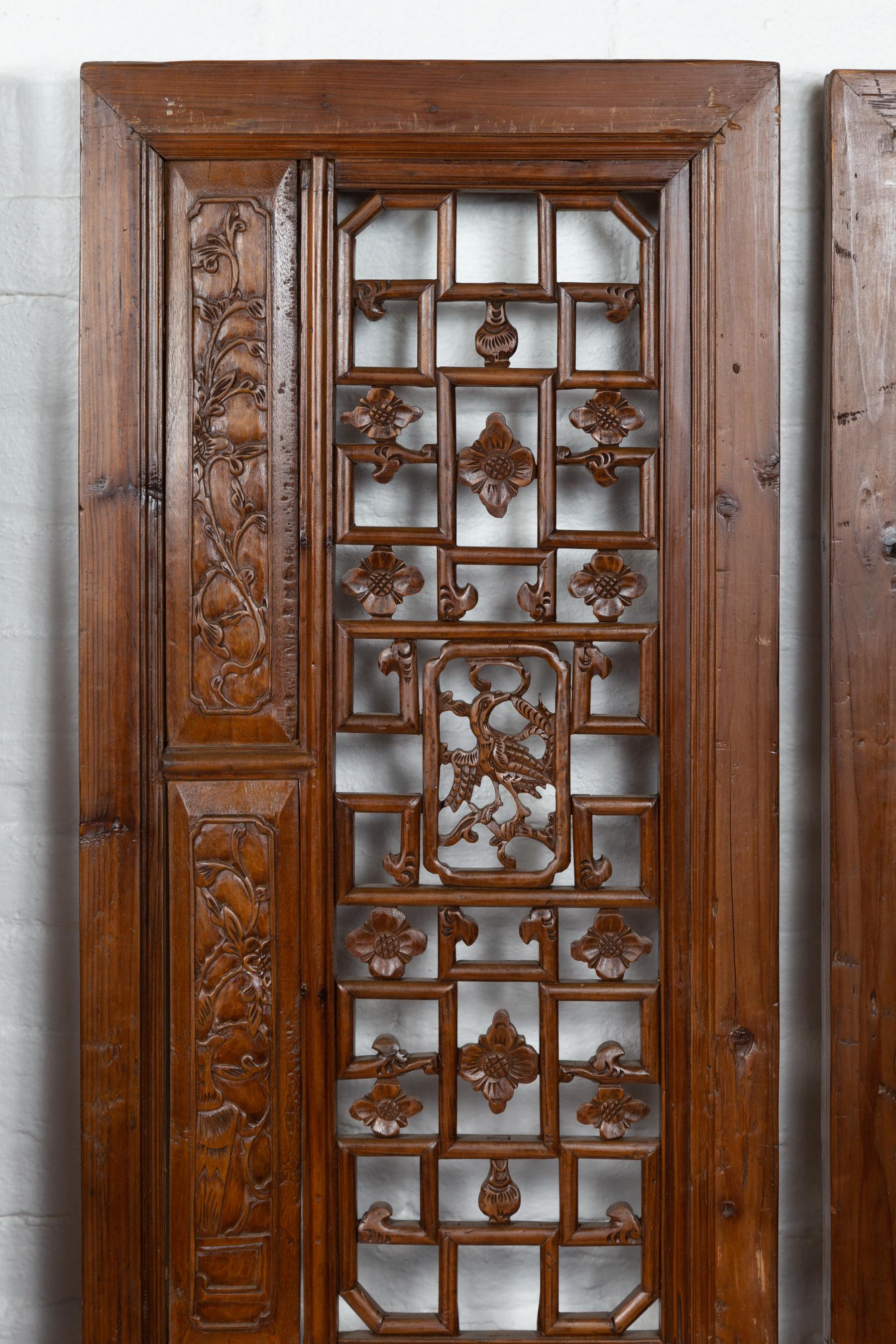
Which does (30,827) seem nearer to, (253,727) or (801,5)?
(253,727)

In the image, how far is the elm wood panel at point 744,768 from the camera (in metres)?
1.01

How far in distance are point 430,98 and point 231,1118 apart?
1.13 metres

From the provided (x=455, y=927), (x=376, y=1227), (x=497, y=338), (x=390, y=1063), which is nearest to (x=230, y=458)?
(x=497, y=338)

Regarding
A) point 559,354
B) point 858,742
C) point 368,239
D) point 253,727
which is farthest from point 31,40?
point 858,742

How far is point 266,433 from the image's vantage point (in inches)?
40.6

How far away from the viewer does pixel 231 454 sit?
1.03 meters

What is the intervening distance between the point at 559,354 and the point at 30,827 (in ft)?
2.67

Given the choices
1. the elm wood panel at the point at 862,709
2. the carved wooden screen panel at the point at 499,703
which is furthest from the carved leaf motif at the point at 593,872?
the elm wood panel at the point at 862,709

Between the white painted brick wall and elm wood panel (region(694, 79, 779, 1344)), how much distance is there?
66mm

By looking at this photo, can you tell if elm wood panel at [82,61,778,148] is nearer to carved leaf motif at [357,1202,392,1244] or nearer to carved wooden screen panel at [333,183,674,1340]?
carved wooden screen panel at [333,183,674,1340]

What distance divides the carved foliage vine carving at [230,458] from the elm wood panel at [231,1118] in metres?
0.14

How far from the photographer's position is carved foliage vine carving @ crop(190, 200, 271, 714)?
1026 millimetres

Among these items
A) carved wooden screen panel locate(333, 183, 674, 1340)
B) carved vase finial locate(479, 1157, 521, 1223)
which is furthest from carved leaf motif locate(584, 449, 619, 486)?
carved vase finial locate(479, 1157, 521, 1223)

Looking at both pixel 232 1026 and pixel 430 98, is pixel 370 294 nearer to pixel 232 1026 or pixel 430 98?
pixel 430 98
